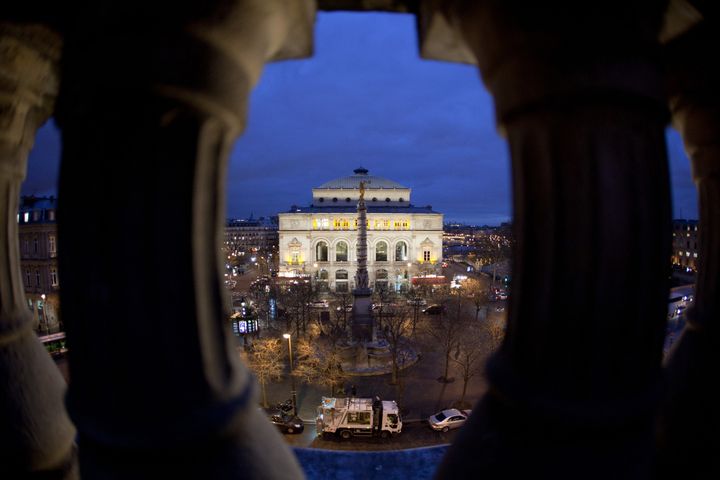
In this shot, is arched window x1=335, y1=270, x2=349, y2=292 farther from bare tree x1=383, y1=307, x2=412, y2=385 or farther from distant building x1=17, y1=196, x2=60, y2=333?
distant building x1=17, y1=196, x2=60, y2=333

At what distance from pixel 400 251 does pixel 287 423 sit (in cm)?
3664

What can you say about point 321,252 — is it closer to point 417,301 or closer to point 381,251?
point 381,251

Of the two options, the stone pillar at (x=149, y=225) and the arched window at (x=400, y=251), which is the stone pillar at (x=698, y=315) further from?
the arched window at (x=400, y=251)

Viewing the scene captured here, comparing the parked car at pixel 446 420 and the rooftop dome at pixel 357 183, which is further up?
the rooftop dome at pixel 357 183

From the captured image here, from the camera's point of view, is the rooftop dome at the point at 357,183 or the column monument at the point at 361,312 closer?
the column monument at the point at 361,312

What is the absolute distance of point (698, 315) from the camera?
2.14 metres

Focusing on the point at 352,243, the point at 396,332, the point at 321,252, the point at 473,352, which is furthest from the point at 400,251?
the point at 473,352

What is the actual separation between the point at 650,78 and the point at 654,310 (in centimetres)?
95

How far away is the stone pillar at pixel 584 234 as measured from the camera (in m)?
1.34

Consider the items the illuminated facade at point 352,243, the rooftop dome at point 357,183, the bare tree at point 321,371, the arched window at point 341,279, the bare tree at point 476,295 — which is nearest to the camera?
the bare tree at point 321,371

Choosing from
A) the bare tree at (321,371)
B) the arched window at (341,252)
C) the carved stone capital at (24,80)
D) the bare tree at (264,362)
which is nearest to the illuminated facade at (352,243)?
the arched window at (341,252)

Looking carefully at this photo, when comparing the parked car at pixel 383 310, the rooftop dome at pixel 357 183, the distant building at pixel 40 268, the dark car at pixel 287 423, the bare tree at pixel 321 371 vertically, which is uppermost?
the rooftop dome at pixel 357 183

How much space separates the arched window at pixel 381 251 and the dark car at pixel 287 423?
116ft

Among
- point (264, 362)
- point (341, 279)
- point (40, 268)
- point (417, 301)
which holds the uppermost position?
point (40, 268)
